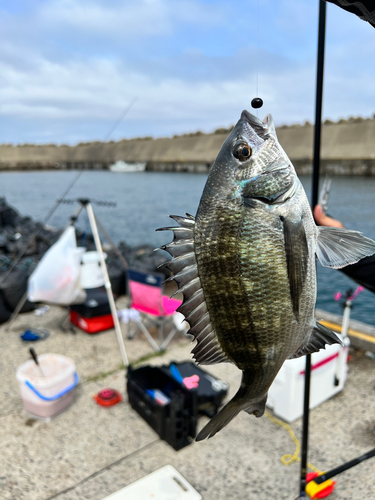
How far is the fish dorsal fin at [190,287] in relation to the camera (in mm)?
1054

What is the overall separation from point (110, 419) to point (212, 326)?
3.49 metres

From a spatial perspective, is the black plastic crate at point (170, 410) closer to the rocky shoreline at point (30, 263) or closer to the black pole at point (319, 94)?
the rocky shoreline at point (30, 263)

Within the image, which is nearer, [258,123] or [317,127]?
[258,123]

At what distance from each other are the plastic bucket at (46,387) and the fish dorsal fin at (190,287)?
3339mm

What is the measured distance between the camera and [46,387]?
151 inches

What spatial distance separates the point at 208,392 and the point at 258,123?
3.54m

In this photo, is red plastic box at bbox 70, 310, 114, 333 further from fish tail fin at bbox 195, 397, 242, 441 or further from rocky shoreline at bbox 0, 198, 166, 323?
fish tail fin at bbox 195, 397, 242, 441

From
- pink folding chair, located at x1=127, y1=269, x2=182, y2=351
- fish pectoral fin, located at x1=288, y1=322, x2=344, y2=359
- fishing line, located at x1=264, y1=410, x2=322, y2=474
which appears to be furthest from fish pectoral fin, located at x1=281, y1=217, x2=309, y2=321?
pink folding chair, located at x1=127, y1=269, x2=182, y2=351

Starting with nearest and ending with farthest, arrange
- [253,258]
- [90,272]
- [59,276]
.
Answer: [253,258], [59,276], [90,272]

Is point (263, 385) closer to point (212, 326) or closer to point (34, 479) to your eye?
point (212, 326)

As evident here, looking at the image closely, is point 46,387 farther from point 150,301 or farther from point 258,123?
point 258,123

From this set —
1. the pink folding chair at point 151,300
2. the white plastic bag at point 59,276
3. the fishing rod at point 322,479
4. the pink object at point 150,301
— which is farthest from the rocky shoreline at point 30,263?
the fishing rod at point 322,479

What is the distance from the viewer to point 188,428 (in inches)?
142

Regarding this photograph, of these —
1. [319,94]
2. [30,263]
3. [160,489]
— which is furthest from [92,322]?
[319,94]
